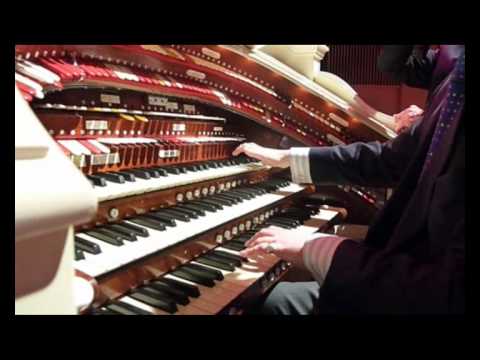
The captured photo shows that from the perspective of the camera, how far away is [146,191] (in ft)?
4.65

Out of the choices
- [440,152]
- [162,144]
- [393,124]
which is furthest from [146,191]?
[393,124]

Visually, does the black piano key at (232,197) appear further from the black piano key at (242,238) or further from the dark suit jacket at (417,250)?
the dark suit jacket at (417,250)

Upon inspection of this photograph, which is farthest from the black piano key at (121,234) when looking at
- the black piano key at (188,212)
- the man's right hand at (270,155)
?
the man's right hand at (270,155)

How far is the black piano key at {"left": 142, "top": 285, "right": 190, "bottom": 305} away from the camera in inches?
46.3

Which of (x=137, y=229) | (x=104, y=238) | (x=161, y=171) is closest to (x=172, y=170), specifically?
(x=161, y=171)

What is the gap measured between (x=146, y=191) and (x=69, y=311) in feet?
2.39

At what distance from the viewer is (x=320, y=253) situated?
116 centimetres

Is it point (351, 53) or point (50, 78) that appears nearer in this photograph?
point (50, 78)

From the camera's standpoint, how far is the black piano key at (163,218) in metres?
1.42

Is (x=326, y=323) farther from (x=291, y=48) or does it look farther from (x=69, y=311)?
(x=291, y=48)

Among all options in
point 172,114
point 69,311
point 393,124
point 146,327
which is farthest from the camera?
point 393,124

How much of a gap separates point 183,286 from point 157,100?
84 cm

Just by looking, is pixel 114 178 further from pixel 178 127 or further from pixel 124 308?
pixel 178 127
